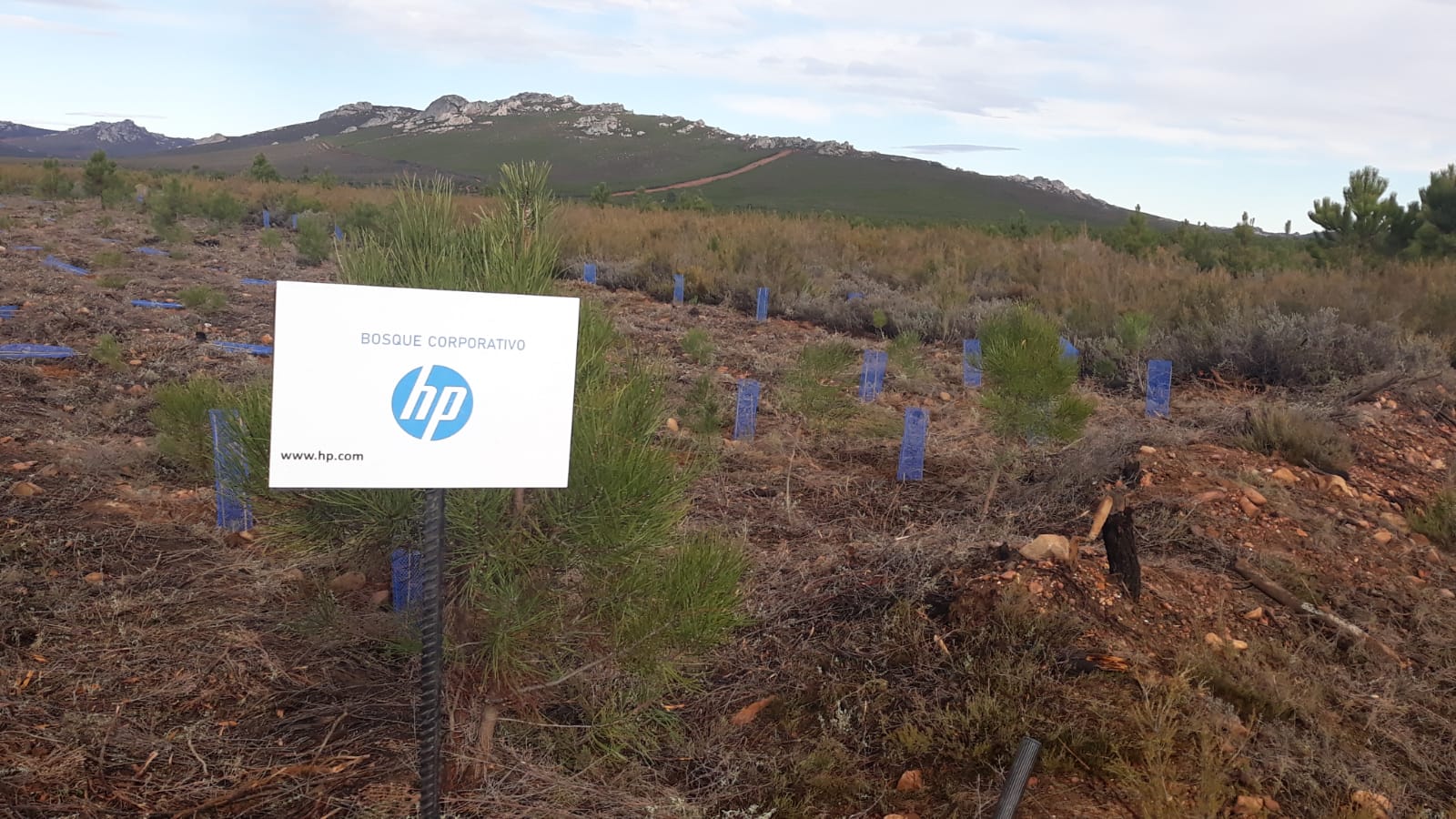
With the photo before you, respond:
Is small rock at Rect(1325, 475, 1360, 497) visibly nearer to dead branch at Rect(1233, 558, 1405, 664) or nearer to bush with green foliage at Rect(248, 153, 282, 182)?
dead branch at Rect(1233, 558, 1405, 664)

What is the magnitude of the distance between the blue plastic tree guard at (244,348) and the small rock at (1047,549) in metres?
6.49

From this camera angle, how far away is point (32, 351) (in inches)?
287

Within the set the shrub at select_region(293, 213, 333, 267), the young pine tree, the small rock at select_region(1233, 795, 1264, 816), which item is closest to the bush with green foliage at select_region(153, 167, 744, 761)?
the small rock at select_region(1233, 795, 1264, 816)

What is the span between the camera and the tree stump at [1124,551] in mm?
3805

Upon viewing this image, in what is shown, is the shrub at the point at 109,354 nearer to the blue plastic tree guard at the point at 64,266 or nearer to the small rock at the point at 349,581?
the small rock at the point at 349,581

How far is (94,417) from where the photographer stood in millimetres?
5879

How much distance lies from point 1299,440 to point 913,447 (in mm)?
2307

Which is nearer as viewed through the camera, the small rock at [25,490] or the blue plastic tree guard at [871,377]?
the small rock at [25,490]

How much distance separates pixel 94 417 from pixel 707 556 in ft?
16.2

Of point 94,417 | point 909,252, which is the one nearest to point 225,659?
point 94,417

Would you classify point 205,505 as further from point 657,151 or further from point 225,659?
point 657,151

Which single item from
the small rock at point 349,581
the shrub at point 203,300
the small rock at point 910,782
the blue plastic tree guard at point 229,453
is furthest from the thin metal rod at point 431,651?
the shrub at point 203,300

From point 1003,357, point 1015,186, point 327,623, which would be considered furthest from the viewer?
point 1015,186

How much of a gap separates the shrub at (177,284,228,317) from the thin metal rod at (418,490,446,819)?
8814 millimetres
